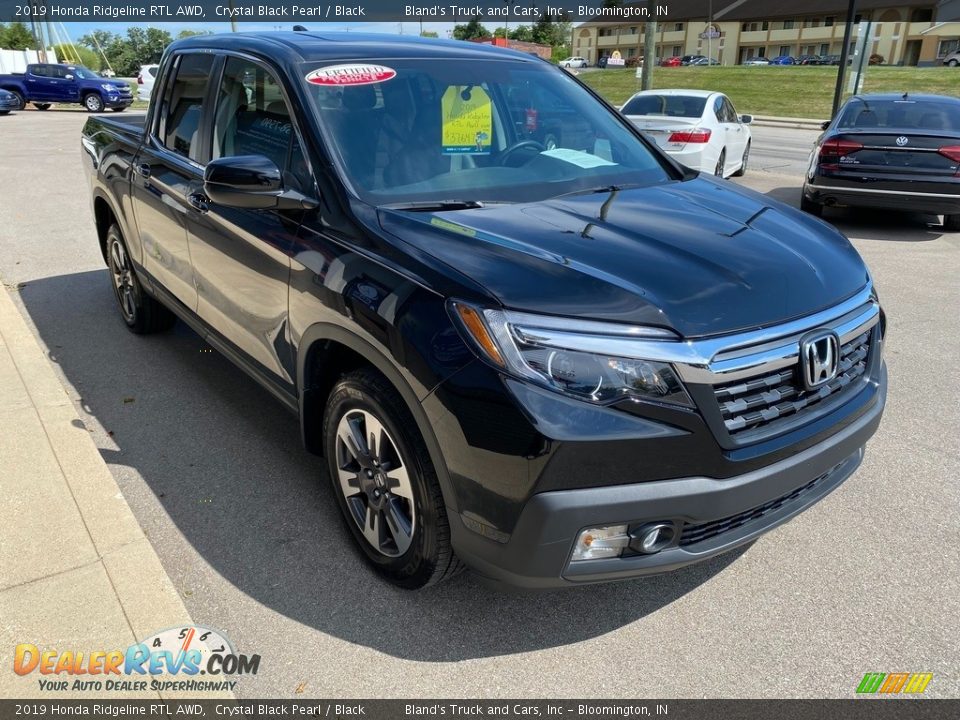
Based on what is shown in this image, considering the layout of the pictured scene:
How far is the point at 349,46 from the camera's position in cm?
365

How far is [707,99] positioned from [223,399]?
10.5m

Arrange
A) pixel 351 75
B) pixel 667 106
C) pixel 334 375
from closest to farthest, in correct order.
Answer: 1. pixel 334 375
2. pixel 351 75
3. pixel 667 106

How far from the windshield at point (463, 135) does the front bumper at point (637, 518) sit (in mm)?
1353

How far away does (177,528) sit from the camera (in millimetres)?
3377

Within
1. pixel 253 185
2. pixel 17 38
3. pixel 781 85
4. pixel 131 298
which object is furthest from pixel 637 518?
pixel 17 38

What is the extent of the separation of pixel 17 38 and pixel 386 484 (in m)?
91.0

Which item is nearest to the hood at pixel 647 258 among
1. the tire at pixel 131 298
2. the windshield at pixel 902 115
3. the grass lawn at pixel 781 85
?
the tire at pixel 131 298

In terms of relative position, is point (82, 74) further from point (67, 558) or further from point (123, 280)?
point (67, 558)

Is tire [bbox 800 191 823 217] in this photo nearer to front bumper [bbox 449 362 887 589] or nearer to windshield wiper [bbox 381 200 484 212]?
windshield wiper [bbox 381 200 484 212]

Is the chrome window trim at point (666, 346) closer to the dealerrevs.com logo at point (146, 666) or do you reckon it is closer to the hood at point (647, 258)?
the hood at point (647, 258)

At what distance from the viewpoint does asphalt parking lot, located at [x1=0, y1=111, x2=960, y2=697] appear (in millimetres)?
2600

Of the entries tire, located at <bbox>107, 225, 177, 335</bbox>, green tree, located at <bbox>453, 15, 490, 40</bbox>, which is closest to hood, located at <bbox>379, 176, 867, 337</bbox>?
tire, located at <bbox>107, 225, 177, 335</bbox>

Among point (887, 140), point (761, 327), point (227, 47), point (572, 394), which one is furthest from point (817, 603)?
point (887, 140)

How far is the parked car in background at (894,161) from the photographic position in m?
8.78
